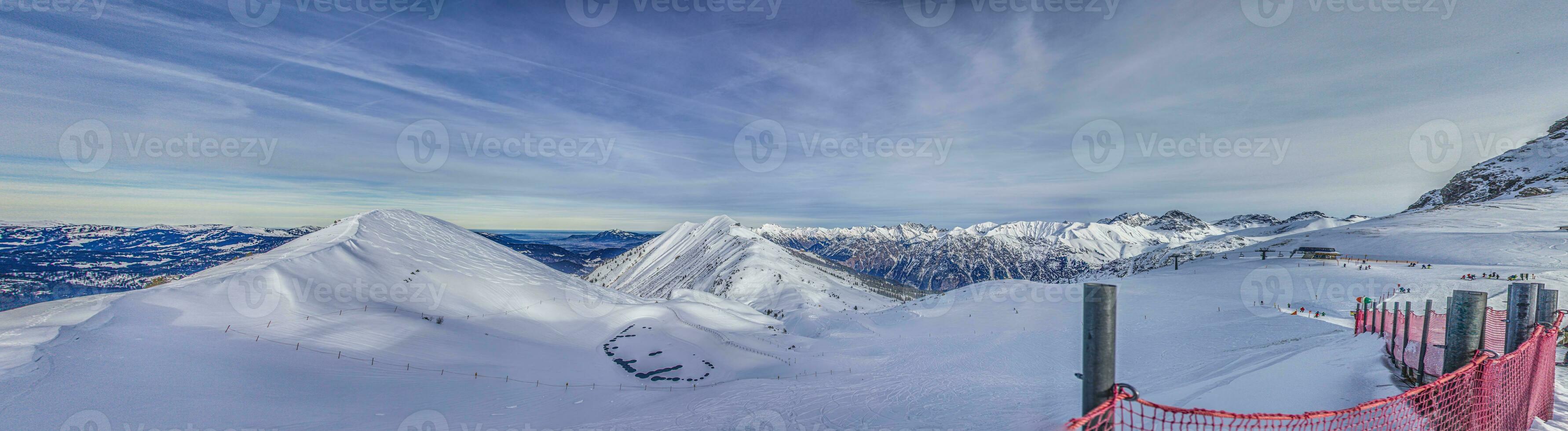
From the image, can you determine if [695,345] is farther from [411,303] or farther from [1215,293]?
[1215,293]

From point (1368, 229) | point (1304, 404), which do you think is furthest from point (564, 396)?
point (1368, 229)

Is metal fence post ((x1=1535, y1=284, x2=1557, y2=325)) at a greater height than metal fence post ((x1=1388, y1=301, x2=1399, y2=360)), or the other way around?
metal fence post ((x1=1535, y1=284, x2=1557, y2=325))
